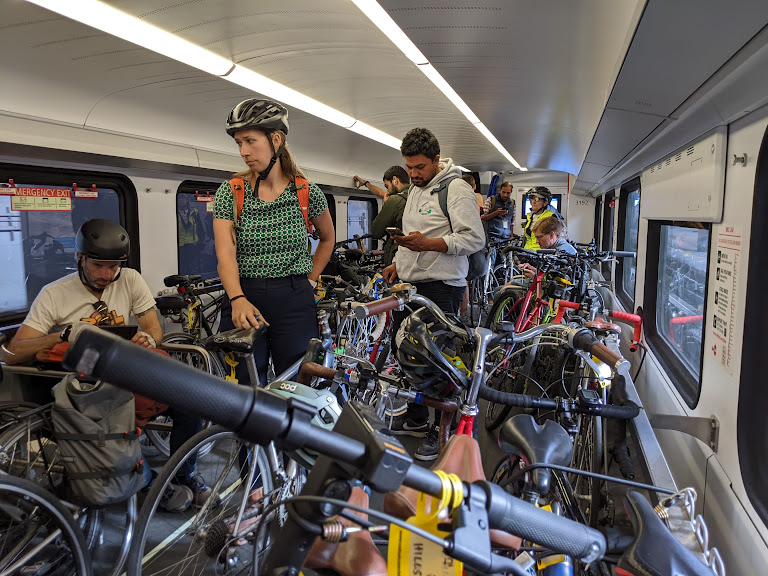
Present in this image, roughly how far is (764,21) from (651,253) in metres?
3.72

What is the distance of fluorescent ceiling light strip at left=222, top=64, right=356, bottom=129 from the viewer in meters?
3.68

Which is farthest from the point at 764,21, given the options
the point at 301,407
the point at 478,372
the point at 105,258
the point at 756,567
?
the point at 105,258

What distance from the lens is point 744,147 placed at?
2.04 metres

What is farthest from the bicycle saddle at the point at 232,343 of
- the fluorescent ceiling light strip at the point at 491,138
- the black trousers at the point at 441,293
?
the fluorescent ceiling light strip at the point at 491,138

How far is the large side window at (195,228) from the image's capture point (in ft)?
17.7

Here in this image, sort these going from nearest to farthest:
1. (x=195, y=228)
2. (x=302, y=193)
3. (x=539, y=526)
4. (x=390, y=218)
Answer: (x=539, y=526), (x=302, y=193), (x=390, y=218), (x=195, y=228)

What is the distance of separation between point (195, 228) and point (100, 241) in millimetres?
2857

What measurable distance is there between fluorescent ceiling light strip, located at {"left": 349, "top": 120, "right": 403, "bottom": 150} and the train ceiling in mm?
547

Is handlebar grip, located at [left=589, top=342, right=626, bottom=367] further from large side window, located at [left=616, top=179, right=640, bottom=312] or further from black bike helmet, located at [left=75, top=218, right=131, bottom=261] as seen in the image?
large side window, located at [left=616, top=179, right=640, bottom=312]

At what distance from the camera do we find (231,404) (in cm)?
56

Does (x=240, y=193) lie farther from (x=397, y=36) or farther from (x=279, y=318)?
(x=397, y=36)

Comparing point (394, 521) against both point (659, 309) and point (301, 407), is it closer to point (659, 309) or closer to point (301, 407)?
point (301, 407)

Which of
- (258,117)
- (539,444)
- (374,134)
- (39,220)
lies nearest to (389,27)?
(258,117)

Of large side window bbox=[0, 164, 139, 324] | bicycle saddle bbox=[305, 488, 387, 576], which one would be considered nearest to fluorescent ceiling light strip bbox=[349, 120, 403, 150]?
large side window bbox=[0, 164, 139, 324]
